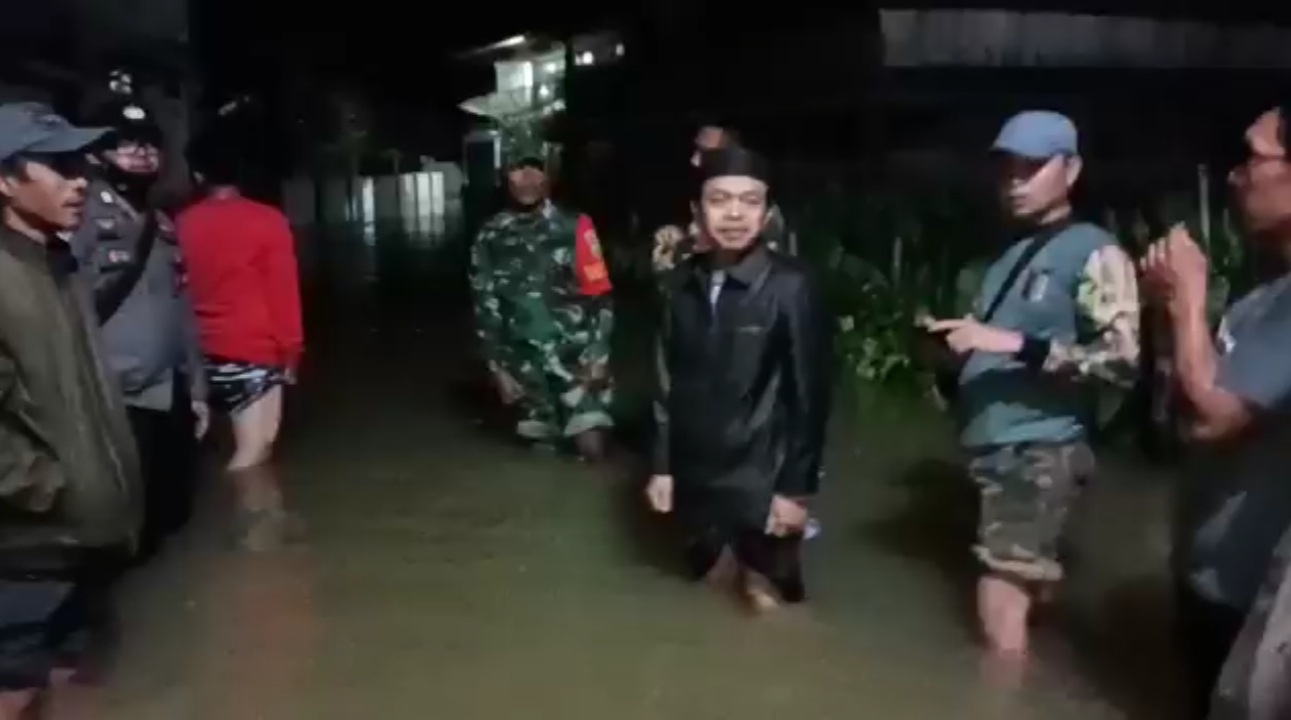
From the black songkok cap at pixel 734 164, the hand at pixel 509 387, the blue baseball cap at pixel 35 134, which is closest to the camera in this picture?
the blue baseball cap at pixel 35 134

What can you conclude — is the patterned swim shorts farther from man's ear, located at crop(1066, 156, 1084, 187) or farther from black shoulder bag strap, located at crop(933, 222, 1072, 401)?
man's ear, located at crop(1066, 156, 1084, 187)

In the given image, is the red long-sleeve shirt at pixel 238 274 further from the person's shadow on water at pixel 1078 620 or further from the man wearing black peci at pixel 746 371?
the person's shadow on water at pixel 1078 620

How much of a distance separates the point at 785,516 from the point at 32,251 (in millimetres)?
2592

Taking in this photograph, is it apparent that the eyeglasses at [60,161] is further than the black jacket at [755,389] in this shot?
No

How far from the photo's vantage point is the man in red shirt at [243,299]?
752 cm

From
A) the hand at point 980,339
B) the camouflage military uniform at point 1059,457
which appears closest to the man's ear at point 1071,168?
the camouflage military uniform at point 1059,457

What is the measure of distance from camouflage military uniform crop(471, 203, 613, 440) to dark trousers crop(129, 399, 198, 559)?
1.75m

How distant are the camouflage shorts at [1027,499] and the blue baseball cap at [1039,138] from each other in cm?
87

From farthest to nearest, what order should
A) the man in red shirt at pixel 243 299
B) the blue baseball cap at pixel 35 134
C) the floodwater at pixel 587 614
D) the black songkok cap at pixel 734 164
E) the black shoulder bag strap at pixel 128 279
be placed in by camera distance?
the man in red shirt at pixel 243 299 < the black shoulder bag strap at pixel 128 279 < the black songkok cap at pixel 734 164 < the floodwater at pixel 587 614 < the blue baseball cap at pixel 35 134

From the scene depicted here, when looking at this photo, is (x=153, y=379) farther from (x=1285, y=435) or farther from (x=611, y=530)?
(x=1285, y=435)

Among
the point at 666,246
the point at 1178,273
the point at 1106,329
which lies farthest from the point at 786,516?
the point at 1178,273

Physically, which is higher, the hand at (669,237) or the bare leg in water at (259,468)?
the hand at (669,237)

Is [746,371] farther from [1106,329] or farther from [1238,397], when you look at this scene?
[1238,397]

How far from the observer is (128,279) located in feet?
19.6
